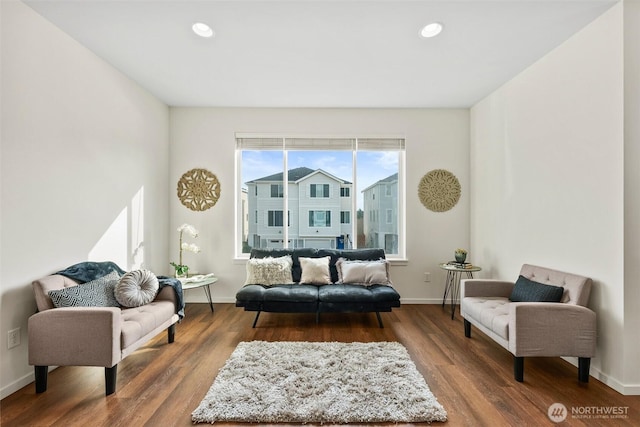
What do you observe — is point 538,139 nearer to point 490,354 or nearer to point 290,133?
point 490,354

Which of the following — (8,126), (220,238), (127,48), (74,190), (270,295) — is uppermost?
(127,48)

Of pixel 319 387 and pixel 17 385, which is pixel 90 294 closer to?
pixel 17 385

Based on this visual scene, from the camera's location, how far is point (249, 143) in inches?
180

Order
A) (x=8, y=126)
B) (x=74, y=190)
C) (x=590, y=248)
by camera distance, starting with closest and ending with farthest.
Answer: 1. (x=8, y=126)
2. (x=590, y=248)
3. (x=74, y=190)

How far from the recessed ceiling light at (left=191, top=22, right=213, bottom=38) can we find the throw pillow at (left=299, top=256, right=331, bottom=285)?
2621mm

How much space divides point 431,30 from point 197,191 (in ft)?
11.4

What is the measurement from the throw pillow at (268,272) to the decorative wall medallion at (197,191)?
121 centimetres

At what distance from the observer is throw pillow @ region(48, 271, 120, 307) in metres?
2.31

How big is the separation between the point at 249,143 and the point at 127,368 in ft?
10.0

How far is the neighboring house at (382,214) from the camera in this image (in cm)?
466

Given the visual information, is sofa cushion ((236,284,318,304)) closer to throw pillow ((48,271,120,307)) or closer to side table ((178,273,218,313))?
side table ((178,273,218,313))

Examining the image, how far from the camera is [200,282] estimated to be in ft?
12.5

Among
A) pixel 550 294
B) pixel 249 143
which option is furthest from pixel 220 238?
pixel 550 294

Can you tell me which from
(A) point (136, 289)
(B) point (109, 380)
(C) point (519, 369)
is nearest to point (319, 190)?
(A) point (136, 289)
